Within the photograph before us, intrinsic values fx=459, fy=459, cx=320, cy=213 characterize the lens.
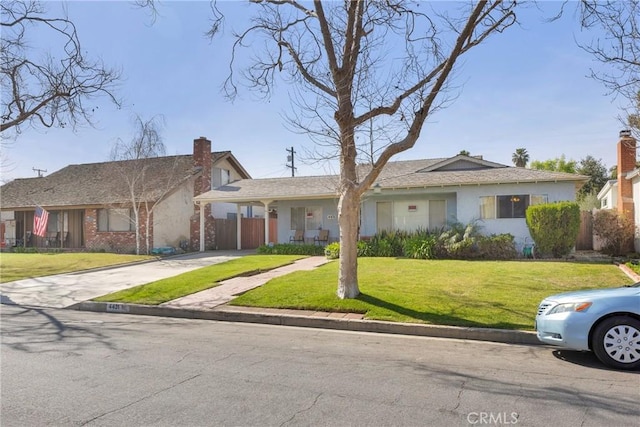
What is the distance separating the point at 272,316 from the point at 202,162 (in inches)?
781

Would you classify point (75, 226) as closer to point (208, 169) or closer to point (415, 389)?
point (208, 169)

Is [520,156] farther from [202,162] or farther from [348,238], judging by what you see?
[348,238]

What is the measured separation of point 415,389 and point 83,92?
658 inches

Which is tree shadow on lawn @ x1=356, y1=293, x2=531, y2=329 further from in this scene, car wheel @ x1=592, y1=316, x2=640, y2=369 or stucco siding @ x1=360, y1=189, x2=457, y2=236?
stucco siding @ x1=360, y1=189, x2=457, y2=236

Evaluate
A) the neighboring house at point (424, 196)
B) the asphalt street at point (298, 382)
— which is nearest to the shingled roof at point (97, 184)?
the neighboring house at point (424, 196)

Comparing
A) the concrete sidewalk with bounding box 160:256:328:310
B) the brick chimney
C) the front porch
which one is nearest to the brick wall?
the front porch

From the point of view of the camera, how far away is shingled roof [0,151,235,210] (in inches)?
1041

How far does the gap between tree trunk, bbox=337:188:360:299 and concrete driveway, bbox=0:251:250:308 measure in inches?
263

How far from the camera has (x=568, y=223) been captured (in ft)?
53.6

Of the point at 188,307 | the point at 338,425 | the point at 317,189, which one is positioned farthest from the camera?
the point at 317,189

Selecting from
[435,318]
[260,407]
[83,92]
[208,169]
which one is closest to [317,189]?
[208,169]

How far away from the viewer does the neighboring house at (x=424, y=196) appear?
18.7 meters

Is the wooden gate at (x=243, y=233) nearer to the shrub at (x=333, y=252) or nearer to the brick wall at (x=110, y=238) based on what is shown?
the brick wall at (x=110, y=238)

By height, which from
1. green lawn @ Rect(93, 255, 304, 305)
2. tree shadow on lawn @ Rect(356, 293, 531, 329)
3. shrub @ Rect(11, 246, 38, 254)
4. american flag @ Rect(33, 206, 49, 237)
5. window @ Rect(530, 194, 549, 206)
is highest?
window @ Rect(530, 194, 549, 206)
